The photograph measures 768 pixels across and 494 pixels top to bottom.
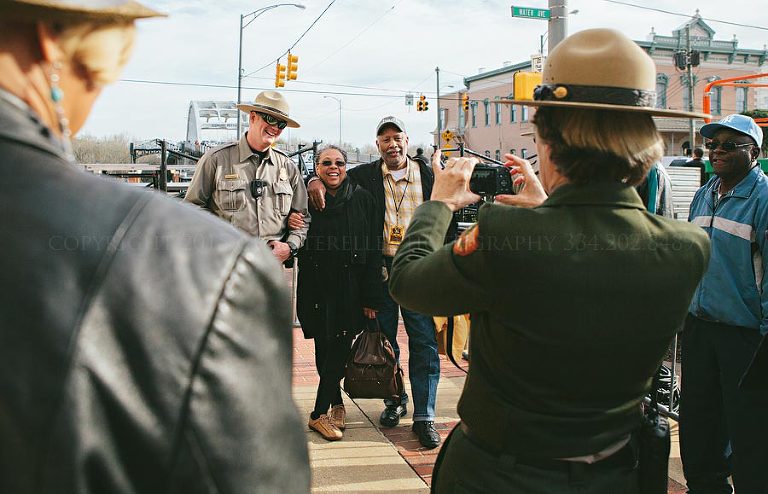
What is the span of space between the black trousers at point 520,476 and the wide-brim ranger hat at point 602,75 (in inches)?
34.3

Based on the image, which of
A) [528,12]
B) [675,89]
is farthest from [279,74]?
[675,89]

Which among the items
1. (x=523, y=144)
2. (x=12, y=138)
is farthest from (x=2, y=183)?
(x=523, y=144)

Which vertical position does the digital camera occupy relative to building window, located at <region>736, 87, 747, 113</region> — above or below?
below

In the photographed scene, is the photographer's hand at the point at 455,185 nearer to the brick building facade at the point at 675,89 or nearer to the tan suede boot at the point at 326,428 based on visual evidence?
the tan suede boot at the point at 326,428

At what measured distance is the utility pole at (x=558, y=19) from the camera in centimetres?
636

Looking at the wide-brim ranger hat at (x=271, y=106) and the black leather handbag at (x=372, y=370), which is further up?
the wide-brim ranger hat at (x=271, y=106)

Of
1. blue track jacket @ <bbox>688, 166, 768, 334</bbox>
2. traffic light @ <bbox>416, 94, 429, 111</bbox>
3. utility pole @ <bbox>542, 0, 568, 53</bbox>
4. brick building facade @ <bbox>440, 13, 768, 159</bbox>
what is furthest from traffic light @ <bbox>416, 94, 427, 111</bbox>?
blue track jacket @ <bbox>688, 166, 768, 334</bbox>

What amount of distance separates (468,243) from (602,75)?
1.73 ft

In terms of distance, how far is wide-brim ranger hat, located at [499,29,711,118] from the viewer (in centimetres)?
170

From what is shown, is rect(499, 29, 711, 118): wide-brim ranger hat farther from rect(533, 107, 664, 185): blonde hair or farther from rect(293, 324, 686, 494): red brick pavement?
rect(293, 324, 686, 494): red brick pavement

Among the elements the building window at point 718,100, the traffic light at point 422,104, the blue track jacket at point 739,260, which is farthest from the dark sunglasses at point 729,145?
the building window at point 718,100

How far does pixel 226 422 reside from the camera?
0.82 meters

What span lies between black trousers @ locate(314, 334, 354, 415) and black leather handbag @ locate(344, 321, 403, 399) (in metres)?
0.11

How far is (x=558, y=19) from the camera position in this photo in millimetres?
6398
